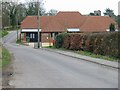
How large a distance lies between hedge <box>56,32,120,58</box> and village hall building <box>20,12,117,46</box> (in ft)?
101

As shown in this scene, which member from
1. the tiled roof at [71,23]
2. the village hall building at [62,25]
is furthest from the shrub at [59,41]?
the tiled roof at [71,23]

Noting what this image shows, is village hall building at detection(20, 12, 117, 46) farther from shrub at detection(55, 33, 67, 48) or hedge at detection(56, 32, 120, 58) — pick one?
hedge at detection(56, 32, 120, 58)

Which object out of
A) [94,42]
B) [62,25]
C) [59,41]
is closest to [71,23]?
[62,25]

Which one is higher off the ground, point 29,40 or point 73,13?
point 73,13

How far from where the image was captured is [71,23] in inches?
3260

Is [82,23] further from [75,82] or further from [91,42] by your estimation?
[75,82]

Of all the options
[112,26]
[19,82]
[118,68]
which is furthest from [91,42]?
[112,26]

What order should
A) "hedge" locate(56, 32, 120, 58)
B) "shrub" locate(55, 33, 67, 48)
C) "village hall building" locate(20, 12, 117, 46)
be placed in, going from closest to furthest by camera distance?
"hedge" locate(56, 32, 120, 58) < "shrub" locate(55, 33, 67, 48) < "village hall building" locate(20, 12, 117, 46)

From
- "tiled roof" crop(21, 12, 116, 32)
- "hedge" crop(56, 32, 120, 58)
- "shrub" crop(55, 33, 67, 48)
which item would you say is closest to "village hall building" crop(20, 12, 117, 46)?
"tiled roof" crop(21, 12, 116, 32)

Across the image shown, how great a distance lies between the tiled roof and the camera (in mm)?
80569

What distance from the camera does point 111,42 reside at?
28281 mm

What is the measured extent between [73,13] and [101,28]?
958 centimetres

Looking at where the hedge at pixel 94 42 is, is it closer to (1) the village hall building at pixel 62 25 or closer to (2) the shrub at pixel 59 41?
(2) the shrub at pixel 59 41

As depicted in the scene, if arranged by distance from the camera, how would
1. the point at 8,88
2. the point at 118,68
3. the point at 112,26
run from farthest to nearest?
the point at 112,26, the point at 118,68, the point at 8,88
